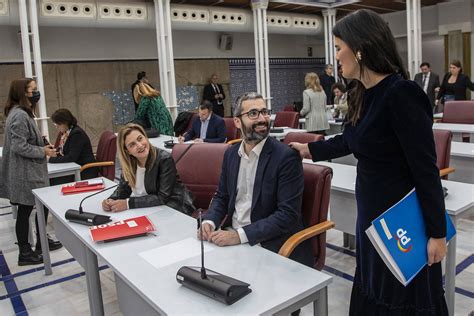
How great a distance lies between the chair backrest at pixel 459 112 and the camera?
5.64m

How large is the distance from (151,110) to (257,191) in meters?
3.91

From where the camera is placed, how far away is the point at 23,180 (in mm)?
3727

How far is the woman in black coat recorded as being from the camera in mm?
4590

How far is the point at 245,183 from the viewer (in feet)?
7.84

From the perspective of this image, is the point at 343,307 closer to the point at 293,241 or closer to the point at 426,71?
the point at 293,241

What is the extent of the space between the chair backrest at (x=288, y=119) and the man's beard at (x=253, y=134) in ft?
15.1

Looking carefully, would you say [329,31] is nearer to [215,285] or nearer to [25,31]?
[25,31]

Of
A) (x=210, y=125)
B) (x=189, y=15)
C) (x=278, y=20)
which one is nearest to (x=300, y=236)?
(x=210, y=125)

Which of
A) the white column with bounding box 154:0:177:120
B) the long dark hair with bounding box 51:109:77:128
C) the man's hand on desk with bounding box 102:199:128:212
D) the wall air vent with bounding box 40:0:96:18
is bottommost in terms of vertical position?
the man's hand on desk with bounding box 102:199:128:212

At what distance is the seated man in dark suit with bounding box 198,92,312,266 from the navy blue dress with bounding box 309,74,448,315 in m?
0.53

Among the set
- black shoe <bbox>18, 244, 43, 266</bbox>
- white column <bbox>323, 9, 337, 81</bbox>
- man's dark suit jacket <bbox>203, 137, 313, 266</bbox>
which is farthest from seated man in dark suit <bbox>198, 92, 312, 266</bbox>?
white column <bbox>323, 9, 337, 81</bbox>

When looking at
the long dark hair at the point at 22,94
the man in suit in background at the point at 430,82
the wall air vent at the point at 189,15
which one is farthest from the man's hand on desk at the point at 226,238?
the man in suit in background at the point at 430,82

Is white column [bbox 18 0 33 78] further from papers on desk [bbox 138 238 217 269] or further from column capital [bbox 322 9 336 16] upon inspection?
column capital [bbox 322 9 336 16]

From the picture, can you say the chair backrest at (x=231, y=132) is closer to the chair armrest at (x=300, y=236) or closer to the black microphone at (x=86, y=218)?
the black microphone at (x=86, y=218)
